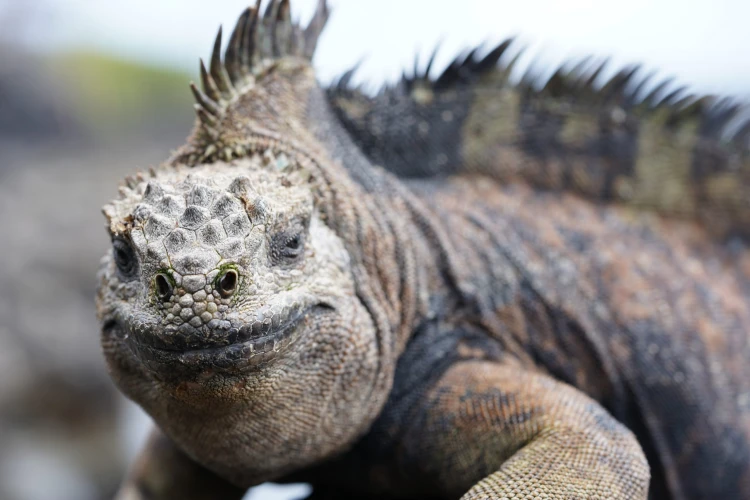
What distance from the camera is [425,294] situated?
3631 mm

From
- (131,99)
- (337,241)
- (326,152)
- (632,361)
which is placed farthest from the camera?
(131,99)

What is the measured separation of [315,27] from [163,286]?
1.87 metres

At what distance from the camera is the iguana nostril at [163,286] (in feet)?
8.07

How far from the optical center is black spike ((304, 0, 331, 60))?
12.4 ft

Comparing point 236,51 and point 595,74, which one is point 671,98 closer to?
point 595,74

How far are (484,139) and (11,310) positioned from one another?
1127 centimetres

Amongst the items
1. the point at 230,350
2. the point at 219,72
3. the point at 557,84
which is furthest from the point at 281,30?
the point at 230,350

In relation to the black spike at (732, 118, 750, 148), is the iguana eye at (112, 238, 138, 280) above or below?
above

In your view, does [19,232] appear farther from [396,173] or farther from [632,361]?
[632,361]

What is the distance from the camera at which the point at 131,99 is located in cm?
2169

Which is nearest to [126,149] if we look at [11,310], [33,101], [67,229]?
[33,101]

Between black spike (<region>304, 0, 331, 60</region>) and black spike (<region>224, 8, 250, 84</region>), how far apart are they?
381 mm

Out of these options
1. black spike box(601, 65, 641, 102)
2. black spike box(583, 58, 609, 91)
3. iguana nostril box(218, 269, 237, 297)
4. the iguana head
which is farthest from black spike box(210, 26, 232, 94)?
black spike box(601, 65, 641, 102)

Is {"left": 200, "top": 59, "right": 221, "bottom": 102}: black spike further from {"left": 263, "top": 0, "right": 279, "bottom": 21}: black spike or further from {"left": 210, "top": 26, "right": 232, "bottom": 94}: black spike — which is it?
{"left": 263, "top": 0, "right": 279, "bottom": 21}: black spike
